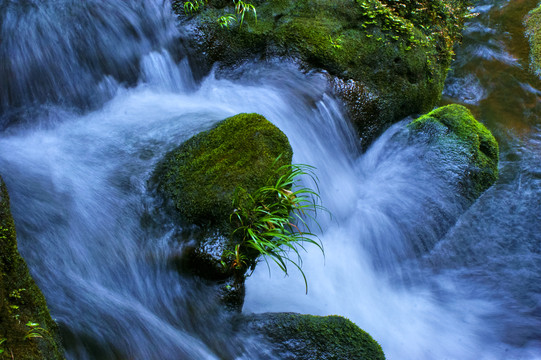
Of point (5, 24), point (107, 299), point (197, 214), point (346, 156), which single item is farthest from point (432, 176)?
point (5, 24)

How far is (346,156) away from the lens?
494cm

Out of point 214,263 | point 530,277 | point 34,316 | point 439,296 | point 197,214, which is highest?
point 530,277

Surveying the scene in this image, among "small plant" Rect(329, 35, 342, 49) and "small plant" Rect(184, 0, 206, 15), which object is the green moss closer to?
"small plant" Rect(329, 35, 342, 49)

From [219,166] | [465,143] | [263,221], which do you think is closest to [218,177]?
[219,166]

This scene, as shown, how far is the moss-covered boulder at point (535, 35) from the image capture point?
6.96 m

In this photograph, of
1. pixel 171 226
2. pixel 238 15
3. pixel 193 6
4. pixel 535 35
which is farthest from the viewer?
pixel 535 35

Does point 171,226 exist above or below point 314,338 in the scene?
above

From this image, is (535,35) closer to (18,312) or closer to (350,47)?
(350,47)

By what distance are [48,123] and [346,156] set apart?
3409 mm

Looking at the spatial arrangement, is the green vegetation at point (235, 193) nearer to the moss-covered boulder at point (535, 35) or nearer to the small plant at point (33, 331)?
the small plant at point (33, 331)

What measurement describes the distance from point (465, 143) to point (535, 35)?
4411 millimetres

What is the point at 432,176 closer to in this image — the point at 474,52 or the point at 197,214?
the point at 197,214

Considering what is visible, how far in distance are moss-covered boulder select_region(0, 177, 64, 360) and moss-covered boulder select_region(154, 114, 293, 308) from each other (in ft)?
3.73

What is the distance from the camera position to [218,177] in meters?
3.49
